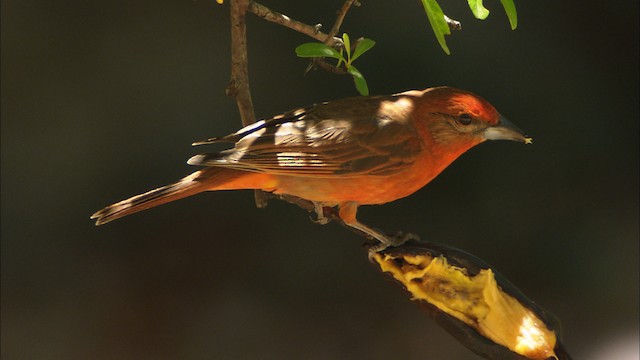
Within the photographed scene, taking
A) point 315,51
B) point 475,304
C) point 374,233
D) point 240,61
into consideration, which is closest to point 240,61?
point 240,61

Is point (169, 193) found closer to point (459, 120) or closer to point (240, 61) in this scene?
point (240, 61)

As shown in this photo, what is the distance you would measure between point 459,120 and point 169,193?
2.90ft

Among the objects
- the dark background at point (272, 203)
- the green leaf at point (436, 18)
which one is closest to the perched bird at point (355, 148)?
the green leaf at point (436, 18)

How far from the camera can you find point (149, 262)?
4.20 m

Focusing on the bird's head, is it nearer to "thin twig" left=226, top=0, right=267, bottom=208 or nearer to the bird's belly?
the bird's belly

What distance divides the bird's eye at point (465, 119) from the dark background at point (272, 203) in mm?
1557

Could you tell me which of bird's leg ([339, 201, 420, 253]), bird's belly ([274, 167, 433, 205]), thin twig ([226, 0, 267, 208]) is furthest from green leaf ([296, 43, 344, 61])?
bird's leg ([339, 201, 420, 253])

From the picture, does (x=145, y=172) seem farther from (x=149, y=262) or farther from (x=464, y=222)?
(x=464, y=222)

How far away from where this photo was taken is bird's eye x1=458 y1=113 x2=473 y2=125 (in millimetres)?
2469

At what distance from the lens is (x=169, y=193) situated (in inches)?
93.0

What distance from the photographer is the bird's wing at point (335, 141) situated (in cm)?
242

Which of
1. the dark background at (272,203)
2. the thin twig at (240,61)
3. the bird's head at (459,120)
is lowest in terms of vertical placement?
the dark background at (272,203)

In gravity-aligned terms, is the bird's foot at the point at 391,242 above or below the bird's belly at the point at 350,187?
below

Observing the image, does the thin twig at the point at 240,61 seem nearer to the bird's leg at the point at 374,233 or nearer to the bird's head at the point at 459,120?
the bird's leg at the point at 374,233
